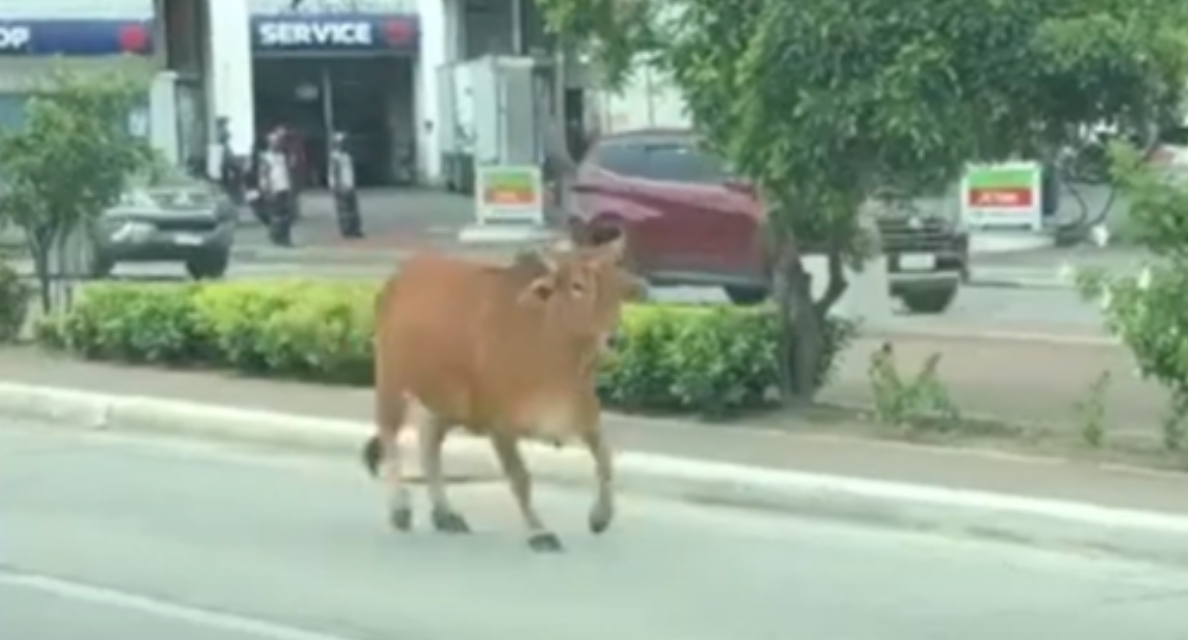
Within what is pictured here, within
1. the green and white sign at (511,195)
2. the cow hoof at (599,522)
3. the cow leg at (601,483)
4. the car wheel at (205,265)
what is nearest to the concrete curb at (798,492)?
the cow leg at (601,483)

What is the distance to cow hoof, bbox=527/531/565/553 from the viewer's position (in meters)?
13.2

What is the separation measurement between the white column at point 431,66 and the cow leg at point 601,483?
4674 centimetres

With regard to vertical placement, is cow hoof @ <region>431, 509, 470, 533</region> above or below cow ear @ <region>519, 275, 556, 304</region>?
below

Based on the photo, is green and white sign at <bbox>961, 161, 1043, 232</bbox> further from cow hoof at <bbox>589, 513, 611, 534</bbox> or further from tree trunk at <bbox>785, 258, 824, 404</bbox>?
cow hoof at <bbox>589, 513, 611, 534</bbox>

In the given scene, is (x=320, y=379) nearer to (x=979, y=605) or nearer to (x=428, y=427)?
(x=428, y=427)

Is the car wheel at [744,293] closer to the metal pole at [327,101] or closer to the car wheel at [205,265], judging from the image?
the car wheel at [205,265]

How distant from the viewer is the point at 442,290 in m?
13.6

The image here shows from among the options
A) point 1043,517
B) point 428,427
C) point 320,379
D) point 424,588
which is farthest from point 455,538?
point 320,379

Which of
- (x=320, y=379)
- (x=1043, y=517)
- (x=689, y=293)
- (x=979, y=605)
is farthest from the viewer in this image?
(x=689, y=293)

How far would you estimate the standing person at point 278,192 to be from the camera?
4522cm

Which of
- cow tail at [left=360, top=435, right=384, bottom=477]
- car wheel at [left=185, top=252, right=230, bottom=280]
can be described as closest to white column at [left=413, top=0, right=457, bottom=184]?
car wheel at [left=185, top=252, right=230, bottom=280]

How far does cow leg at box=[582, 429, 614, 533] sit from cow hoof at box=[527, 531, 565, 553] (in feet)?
0.87

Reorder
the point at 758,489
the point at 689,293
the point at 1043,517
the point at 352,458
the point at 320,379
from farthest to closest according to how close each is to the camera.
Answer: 1. the point at 689,293
2. the point at 320,379
3. the point at 352,458
4. the point at 758,489
5. the point at 1043,517

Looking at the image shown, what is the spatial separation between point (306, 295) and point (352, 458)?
10.5 feet
